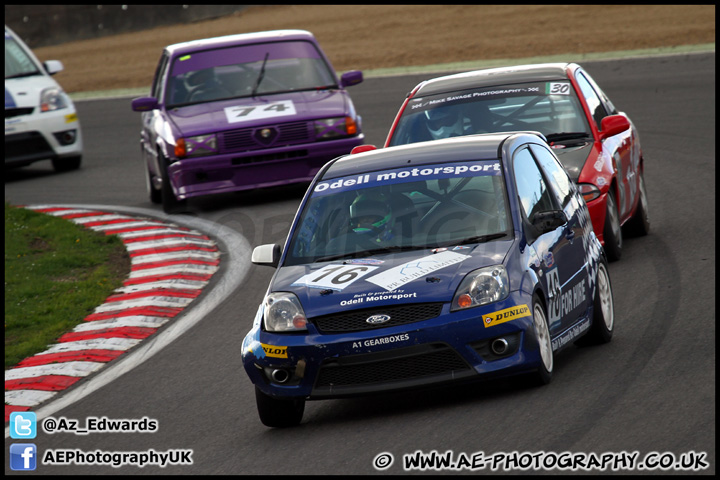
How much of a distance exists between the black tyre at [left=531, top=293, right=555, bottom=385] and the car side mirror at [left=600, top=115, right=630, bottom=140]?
3955 millimetres

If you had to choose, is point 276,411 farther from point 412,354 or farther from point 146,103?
point 146,103

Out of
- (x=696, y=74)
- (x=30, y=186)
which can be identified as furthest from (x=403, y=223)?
(x=696, y=74)

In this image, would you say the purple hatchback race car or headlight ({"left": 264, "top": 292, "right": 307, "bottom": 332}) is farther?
the purple hatchback race car

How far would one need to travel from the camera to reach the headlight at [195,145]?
14.2 metres

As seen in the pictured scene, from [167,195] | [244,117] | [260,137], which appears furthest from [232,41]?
[167,195]

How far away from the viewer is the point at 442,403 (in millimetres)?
7027

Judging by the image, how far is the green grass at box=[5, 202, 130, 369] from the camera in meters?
10.1

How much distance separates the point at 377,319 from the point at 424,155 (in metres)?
1.55

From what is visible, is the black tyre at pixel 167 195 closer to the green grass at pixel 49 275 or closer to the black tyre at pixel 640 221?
the green grass at pixel 49 275

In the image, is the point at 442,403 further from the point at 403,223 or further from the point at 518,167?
the point at 518,167

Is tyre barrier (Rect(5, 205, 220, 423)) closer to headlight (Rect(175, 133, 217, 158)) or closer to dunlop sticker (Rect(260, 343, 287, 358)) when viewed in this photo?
headlight (Rect(175, 133, 217, 158))

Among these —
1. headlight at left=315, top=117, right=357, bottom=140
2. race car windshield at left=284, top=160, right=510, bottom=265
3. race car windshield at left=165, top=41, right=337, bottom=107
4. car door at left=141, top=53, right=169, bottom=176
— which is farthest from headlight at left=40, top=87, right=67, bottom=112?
race car windshield at left=284, top=160, right=510, bottom=265

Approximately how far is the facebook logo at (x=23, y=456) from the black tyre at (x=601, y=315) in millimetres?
3358

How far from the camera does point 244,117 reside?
569 inches
